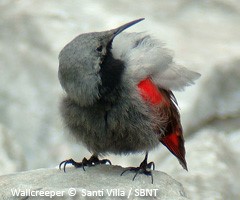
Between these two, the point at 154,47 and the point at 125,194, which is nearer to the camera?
the point at 125,194

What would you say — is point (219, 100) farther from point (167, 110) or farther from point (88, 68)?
point (88, 68)

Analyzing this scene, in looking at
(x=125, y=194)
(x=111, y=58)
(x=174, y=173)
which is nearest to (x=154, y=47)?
(x=111, y=58)

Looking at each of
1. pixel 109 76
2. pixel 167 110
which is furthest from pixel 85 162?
pixel 109 76

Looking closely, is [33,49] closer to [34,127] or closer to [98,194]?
[34,127]

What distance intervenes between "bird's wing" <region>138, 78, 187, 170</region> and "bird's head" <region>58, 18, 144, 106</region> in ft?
0.89

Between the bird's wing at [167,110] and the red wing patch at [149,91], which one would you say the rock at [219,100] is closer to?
the bird's wing at [167,110]

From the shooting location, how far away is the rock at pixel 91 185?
24.3ft

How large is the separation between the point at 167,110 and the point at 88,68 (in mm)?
833

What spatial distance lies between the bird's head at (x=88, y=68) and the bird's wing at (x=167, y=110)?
272 millimetres

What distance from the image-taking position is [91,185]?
761cm

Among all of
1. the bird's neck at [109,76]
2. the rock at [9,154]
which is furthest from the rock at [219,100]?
the bird's neck at [109,76]

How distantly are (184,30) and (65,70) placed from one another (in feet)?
13.8

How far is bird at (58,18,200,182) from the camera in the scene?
7.56m

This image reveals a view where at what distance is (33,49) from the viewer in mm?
11336
